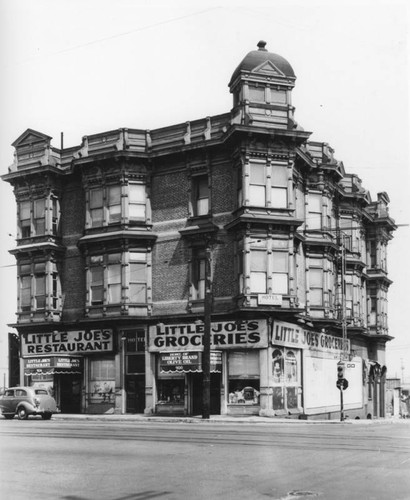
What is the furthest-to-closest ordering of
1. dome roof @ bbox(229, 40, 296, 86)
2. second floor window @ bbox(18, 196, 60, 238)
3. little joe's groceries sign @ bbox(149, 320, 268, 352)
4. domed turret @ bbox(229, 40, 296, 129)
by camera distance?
second floor window @ bbox(18, 196, 60, 238) → dome roof @ bbox(229, 40, 296, 86) → domed turret @ bbox(229, 40, 296, 129) → little joe's groceries sign @ bbox(149, 320, 268, 352)

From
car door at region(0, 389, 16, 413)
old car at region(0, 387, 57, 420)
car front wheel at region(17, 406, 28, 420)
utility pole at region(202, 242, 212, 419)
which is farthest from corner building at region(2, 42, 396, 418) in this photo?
car front wheel at region(17, 406, 28, 420)

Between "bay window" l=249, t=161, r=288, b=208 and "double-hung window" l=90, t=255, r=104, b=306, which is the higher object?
"bay window" l=249, t=161, r=288, b=208

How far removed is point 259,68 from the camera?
108ft

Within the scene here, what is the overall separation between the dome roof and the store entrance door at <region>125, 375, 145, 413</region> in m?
14.9

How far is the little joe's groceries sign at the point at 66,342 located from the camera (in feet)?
117

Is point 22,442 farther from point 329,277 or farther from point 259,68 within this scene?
point 329,277

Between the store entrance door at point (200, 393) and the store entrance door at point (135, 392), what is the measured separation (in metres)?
2.65

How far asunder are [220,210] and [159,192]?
360 centimetres

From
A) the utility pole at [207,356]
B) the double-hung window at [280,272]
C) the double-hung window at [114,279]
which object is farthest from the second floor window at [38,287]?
the double-hung window at [280,272]

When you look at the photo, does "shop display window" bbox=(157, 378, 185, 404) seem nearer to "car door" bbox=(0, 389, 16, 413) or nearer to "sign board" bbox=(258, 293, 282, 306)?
"sign board" bbox=(258, 293, 282, 306)

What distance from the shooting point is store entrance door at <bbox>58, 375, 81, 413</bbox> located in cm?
3694

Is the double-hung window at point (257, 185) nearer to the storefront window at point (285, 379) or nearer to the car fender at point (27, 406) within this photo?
the storefront window at point (285, 379)

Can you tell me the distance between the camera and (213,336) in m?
33.0

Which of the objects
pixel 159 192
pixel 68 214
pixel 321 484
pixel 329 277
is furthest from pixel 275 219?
pixel 321 484
